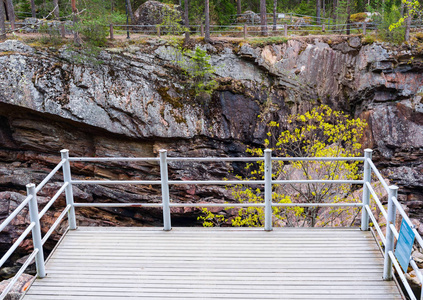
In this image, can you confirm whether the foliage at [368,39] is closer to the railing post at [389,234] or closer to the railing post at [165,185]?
the railing post at [165,185]

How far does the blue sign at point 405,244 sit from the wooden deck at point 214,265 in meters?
0.73

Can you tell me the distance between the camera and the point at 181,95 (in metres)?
19.2

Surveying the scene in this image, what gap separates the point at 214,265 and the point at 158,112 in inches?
551

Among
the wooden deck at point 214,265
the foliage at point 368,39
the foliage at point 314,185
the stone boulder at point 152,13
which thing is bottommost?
the foliage at point 314,185

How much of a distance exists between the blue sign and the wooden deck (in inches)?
28.8

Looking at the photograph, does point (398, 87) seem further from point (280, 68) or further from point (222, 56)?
point (222, 56)

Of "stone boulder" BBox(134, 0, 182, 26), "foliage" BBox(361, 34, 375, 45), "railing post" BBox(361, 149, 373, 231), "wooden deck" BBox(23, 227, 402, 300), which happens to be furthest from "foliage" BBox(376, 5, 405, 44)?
"wooden deck" BBox(23, 227, 402, 300)

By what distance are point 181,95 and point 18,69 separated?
289 inches

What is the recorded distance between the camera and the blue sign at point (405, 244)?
3.70 meters

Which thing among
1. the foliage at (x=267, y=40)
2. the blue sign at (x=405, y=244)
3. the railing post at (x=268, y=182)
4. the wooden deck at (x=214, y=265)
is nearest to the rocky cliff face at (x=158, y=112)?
the foliage at (x=267, y=40)

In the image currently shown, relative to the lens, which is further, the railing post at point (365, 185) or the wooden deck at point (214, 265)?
the railing post at point (365, 185)

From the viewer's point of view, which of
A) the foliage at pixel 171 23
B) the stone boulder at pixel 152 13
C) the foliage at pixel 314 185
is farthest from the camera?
the stone boulder at pixel 152 13

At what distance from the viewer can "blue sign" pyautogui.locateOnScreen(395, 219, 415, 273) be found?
3.70 meters

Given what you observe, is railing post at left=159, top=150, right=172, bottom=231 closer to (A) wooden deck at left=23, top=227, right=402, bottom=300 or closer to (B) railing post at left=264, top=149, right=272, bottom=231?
(A) wooden deck at left=23, top=227, right=402, bottom=300
